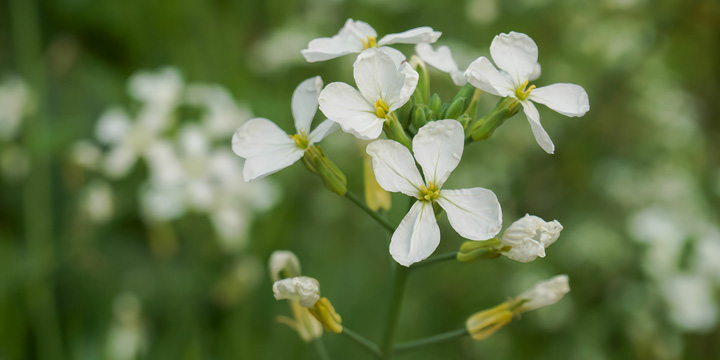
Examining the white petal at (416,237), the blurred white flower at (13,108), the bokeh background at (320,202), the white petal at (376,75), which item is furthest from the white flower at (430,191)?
the blurred white flower at (13,108)

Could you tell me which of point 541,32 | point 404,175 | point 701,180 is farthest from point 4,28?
point 701,180

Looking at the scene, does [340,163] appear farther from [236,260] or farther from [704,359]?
[704,359]

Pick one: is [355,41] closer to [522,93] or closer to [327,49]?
[327,49]

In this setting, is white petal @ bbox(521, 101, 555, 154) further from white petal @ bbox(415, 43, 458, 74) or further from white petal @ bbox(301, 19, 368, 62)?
white petal @ bbox(301, 19, 368, 62)

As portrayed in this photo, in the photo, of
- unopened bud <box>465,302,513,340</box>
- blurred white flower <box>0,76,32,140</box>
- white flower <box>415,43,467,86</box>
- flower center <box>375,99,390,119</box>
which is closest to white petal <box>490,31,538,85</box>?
white flower <box>415,43,467,86</box>

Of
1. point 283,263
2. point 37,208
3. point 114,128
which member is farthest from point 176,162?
point 283,263
